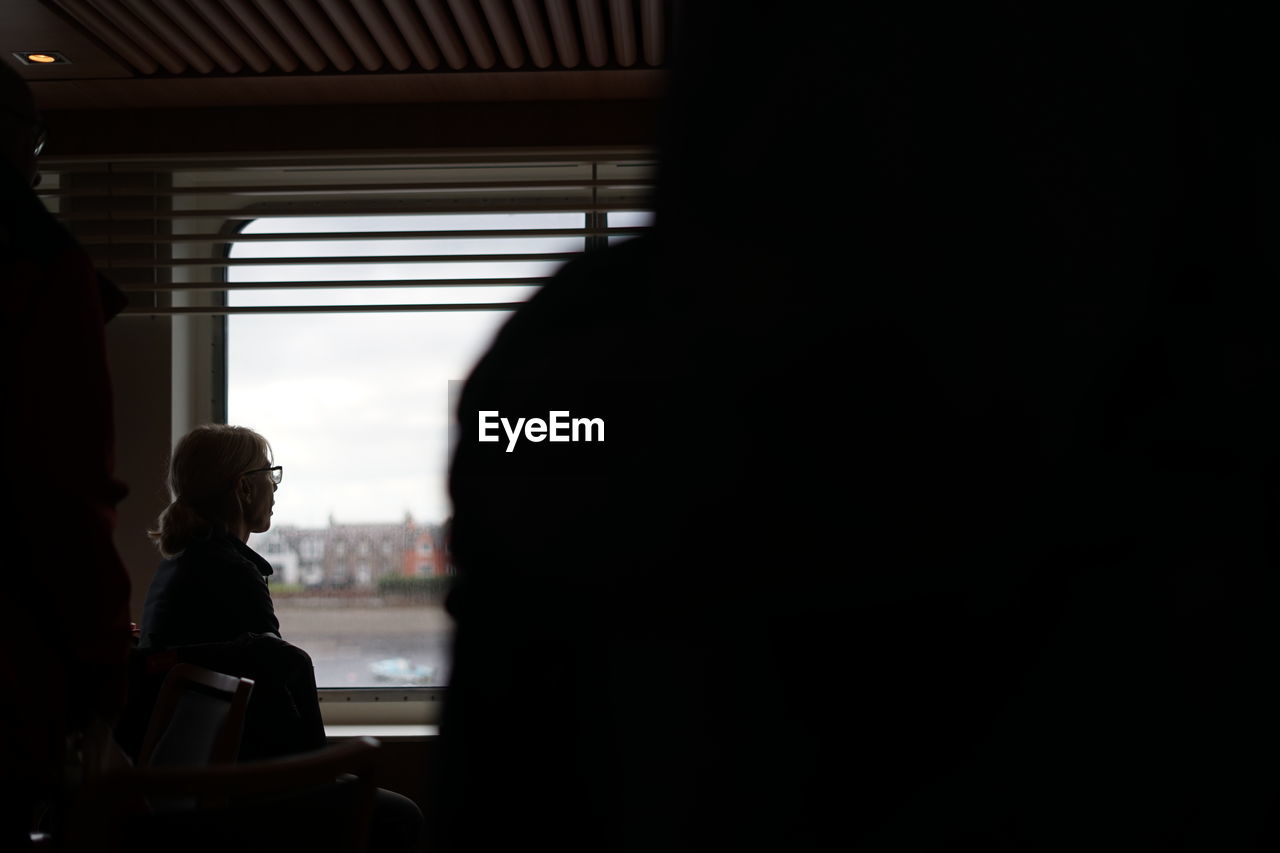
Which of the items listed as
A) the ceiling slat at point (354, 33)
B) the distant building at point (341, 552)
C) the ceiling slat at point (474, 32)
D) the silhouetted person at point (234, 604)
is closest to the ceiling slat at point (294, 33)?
the ceiling slat at point (354, 33)

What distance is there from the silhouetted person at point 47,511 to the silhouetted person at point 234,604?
1.14 meters

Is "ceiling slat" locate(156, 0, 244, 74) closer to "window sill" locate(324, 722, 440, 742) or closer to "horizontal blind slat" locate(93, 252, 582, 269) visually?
"horizontal blind slat" locate(93, 252, 582, 269)

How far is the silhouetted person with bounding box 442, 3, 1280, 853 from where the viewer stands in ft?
0.43

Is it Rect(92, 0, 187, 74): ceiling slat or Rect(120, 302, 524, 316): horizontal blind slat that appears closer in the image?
Rect(92, 0, 187, 74): ceiling slat

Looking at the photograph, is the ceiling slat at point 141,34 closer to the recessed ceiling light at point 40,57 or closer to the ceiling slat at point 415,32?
the recessed ceiling light at point 40,57

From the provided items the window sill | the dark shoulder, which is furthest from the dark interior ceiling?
the window sill

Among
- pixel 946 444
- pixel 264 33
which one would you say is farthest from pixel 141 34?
pixel 946 444

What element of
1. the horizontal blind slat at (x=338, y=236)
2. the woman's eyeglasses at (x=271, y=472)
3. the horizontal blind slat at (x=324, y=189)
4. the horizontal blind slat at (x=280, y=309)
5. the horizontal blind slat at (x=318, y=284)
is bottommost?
the woman's eyeglasses at (x=271, y=472)

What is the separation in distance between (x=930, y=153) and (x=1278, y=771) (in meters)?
0.09

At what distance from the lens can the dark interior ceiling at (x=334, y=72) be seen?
3.19 metres

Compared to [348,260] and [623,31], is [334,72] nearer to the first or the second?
[348,260]

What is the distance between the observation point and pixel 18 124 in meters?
1.06

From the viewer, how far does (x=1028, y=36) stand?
136mm

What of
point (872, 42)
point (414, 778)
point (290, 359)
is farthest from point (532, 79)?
point (872, 42)
